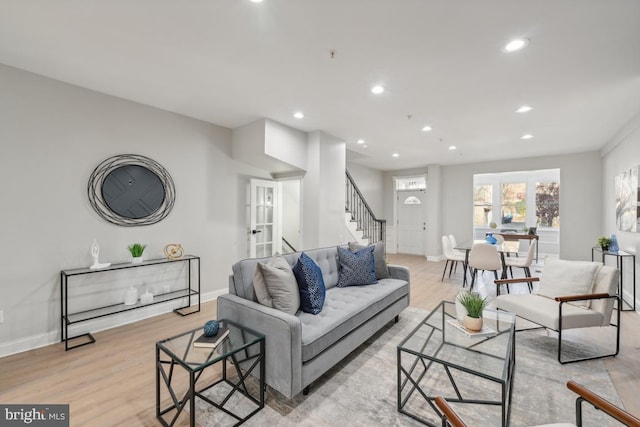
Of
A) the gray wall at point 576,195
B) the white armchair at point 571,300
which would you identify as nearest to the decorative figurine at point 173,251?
the white armchair at point 571,300

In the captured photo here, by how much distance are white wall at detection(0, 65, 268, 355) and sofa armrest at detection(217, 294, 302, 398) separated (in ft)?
7.90

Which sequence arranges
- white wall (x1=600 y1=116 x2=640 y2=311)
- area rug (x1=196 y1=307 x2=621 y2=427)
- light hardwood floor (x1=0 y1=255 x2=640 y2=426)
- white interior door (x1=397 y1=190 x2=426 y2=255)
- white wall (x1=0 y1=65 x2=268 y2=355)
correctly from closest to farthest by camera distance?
area rug (x1=196 y1=307 x2=621 y2=427) < light hardwood floor (x1=0 y1=255 x2=640 y2=426) < white wall (x1=0 y1=65 x2=268 y2=355) < white wall (x1=600 y1=116 x2=640 y2=311) < white interior door (x1=397 y1=190 x2=426 y2=255)

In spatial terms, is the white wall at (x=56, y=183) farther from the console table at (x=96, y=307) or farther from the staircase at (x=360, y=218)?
the staircase at (x=360, y=218)

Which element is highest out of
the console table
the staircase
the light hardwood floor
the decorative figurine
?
the staircase

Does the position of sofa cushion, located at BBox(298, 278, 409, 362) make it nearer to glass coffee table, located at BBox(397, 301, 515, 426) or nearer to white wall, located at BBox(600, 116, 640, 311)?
glass coffee table, located at BBox(397, 301, 515, 426)

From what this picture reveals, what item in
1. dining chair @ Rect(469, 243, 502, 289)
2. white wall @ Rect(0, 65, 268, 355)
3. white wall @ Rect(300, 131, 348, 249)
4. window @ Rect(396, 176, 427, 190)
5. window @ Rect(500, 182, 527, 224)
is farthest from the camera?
window @ Rect(396, 176, 427, 190)

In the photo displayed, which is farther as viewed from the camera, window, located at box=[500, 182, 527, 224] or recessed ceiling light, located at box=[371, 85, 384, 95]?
window, located at box=[500, 182, 527, 224]

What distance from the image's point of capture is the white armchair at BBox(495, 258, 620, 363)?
8.17ft

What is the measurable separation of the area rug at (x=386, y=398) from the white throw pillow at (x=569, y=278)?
24.2 inches

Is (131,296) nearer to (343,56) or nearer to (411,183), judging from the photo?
(343,56)

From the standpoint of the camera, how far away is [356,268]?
3203mm

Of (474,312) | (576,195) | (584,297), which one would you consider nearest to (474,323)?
(474,312)

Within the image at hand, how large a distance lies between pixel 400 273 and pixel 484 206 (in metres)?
6.42

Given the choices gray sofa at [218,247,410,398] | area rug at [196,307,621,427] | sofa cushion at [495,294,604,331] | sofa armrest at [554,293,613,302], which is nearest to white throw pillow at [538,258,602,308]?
sofa cushion at [495,294,604,331]
